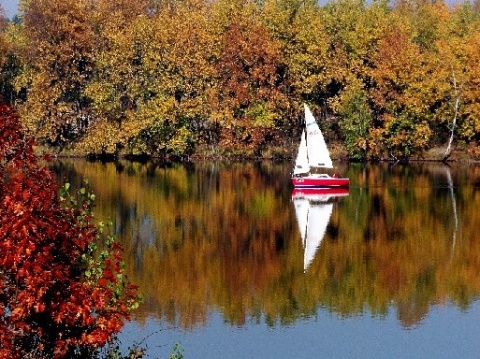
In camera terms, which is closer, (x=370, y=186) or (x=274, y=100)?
(x=370, y=186)

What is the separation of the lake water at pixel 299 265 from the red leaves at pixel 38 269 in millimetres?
8831

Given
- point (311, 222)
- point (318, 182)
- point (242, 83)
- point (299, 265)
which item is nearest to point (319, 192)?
point (318, 182)

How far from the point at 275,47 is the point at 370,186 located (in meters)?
27.2

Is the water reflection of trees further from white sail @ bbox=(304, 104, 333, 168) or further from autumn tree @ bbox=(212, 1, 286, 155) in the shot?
autumn tree @ bbox=(212, 1, 286, 155)

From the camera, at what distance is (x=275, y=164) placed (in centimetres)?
8325

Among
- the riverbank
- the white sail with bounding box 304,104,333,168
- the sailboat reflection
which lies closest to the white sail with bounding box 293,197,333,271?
the sailboat reflection

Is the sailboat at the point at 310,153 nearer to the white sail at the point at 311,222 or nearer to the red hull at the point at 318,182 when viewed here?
the red hull at the point at 318,182

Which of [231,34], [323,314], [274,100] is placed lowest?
[323,314]

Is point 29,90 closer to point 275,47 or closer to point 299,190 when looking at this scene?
point 275,47

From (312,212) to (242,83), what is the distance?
121 ft

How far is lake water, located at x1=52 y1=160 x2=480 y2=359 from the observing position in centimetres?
2923

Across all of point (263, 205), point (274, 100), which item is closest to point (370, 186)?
point (263, 205)

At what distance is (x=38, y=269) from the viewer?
Answer: 1344 centimetres

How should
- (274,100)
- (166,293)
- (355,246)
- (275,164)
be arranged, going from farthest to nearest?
1. (274,100)
2. (275,164)
3. (355,246)
4. (166,293)
